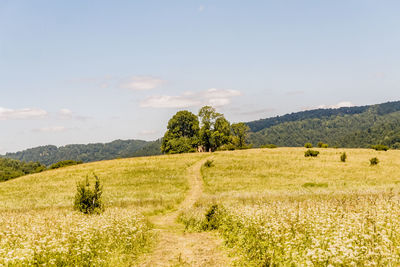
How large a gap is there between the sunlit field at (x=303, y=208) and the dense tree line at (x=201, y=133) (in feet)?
79.1

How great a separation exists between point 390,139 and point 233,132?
153499 millimetres

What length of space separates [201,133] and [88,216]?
68507mm

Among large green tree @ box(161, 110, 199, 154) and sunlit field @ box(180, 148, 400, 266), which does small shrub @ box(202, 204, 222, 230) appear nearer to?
sunlit field @ box(180, 148, 400, 266)

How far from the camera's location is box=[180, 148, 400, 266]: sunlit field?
21.5ft

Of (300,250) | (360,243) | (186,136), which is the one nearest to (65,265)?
(300,250)

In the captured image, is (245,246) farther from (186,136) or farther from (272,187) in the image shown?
(186,136)

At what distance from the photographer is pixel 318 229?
304 inches

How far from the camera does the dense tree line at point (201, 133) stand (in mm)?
82250

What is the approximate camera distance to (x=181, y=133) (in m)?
90.6

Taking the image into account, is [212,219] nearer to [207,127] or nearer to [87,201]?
[87,201]

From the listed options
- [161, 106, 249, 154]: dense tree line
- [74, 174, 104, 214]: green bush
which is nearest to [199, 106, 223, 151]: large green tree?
[161, 106, 249, 154]: dense tree line

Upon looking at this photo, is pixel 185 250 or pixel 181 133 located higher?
pixel 181 133

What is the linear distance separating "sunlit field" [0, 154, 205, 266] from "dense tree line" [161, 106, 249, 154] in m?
24.4

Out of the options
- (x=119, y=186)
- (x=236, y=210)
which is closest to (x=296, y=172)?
(x=119, y=186)
